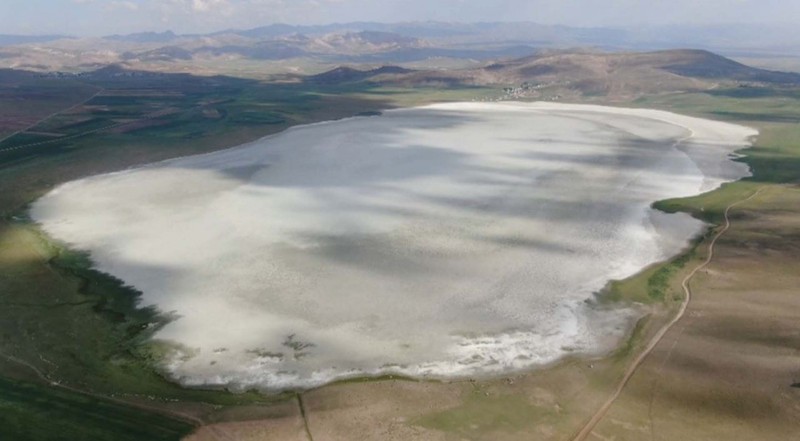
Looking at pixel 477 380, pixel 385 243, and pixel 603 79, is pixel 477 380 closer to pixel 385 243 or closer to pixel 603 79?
pixel 385 243

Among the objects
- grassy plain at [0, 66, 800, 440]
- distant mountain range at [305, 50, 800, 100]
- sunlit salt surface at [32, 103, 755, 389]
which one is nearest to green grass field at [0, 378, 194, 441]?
grassy plain at [0, 66, 800, 440]

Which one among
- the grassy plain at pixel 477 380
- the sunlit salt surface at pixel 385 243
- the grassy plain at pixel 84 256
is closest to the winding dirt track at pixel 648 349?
the grassy plain at pixel 477 380

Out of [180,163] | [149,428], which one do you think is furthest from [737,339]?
[180,163]

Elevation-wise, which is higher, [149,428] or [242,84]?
[242,84]

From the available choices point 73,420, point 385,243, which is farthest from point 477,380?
point 385,243

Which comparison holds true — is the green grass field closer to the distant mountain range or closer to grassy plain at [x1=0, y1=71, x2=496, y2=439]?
grassy plain at [x1=0, y1=71, x2=496, y2=439]

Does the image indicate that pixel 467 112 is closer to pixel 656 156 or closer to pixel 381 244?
pixel 656 156

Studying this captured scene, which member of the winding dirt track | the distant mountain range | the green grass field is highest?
the distant mountain range

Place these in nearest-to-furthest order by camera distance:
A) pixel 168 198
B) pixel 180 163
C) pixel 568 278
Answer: pixel 568 278
pixel 168 198
pixel 180 163
